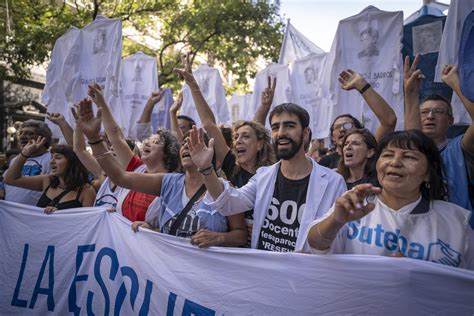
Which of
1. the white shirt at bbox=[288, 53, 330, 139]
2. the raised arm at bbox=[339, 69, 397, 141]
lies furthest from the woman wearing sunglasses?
the white shirt at bbox=[288, 53, 330, 139]

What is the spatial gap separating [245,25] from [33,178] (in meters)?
12.6

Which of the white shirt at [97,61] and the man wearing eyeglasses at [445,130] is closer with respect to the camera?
the man wearing eyeglasses at [445,130]

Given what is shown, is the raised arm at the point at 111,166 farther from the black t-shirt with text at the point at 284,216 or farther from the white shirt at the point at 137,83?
the white shirt at the point at 137,83

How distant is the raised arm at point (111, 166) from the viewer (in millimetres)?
3041

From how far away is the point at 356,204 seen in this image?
72.5 inches

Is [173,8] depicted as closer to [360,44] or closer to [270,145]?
[360,44]

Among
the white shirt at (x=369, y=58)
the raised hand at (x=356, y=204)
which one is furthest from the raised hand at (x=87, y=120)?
the white shirt at (x=369, y=58)

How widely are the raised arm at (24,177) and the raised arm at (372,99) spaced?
294 centimetres

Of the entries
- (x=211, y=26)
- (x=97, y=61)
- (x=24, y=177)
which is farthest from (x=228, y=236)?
(x=211, y=26)

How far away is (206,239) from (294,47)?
5.71 metres

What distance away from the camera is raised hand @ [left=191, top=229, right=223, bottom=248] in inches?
104

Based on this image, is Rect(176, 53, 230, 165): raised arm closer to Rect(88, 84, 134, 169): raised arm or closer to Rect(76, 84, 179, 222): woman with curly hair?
Rect(76, 84, 179, 222): woman with curly hair

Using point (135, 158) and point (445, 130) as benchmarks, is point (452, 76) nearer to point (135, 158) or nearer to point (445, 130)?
point (445, 130)

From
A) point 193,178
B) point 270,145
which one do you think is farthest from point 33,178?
point 270,145
